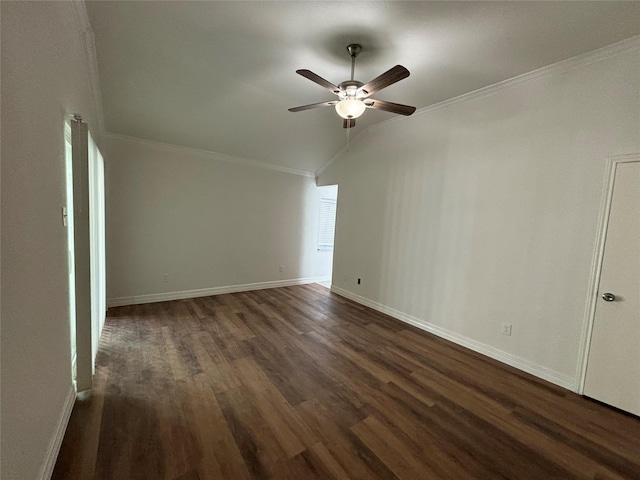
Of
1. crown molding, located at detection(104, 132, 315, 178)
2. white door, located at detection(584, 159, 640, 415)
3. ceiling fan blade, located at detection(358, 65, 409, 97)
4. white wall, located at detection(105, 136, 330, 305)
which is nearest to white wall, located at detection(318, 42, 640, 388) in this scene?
white door, located at detection(584, 159, 640, 415)

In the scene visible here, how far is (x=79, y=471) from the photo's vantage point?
1448 millimetres

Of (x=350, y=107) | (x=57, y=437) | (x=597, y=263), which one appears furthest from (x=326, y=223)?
(x=57, y=437)

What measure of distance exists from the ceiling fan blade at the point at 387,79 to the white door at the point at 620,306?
2.00 meters

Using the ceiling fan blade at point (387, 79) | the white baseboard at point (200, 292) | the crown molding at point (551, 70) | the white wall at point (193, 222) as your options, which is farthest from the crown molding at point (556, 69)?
the white baseboard at point (200, 292)

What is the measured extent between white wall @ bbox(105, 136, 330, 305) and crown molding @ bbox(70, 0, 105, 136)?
83 cm

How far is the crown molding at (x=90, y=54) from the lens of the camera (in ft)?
6.22

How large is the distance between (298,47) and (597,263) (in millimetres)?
3248

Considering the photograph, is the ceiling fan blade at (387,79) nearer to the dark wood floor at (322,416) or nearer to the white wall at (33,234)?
the white wall at (33,234)

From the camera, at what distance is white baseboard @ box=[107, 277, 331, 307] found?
13.0 feet

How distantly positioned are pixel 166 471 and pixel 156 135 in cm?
397

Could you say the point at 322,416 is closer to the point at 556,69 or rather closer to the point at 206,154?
the point at 556,69

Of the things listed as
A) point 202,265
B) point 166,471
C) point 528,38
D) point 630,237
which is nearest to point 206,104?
point 202,265

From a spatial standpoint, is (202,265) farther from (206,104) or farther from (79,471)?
(79,471)

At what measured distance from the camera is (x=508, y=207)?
2.86 metres
